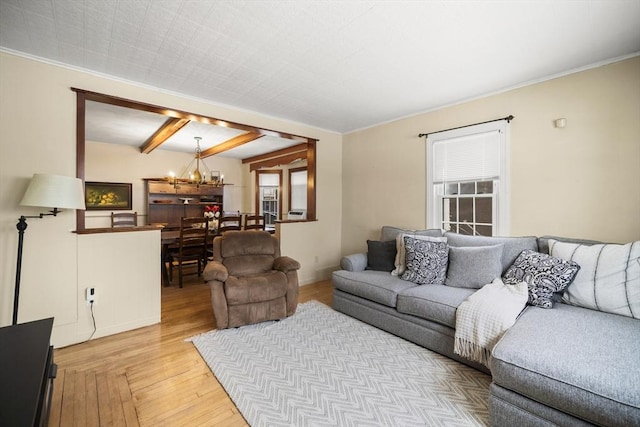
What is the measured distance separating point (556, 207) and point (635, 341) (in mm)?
1486

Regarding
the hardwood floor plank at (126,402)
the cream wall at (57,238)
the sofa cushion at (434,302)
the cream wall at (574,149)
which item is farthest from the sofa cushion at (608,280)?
the cream wall at (57,238)

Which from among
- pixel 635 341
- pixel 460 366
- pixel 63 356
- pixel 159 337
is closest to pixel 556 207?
pixel 635 341

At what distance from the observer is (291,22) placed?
75.4 inches

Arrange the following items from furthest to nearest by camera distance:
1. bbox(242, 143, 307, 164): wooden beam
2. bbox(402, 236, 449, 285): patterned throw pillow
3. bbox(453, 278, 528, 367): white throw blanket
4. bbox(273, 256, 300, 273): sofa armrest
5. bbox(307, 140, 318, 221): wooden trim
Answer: bbox(242, 143, 307, 164): wooden beam → bbox(307, 140, 318, 221): wooden trim → bbox(273, 256, 300, 273): sofa armrest → bbox(402, 236, 449, 285): patterned throw pillow → bbox(453, 278, 528, 367): white throw blanket

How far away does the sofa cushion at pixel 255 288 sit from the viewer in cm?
271

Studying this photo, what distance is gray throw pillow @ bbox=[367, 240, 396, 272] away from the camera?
3340 mm

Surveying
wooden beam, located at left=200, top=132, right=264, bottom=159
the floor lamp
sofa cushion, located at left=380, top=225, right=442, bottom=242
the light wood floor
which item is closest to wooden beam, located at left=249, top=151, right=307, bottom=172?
wooden beam, located at left=200, top=132, right=264, bottom=159

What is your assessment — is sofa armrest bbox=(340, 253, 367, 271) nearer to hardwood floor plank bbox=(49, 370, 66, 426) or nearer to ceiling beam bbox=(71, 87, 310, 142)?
ceiling beam bbox=(71, 87, 310, 142)

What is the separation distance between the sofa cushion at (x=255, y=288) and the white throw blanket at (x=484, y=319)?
5.62 ft

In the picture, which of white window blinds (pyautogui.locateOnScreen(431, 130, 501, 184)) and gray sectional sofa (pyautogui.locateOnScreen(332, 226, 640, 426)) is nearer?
gray sectional sofa (pyautogui.locateOnScreen(332, 226, 640, 426))

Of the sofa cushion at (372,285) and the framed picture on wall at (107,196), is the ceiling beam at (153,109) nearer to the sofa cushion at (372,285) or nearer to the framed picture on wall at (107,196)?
the sofa cushion at (372,285)

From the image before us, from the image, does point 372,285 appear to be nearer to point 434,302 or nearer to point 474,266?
point 434,302

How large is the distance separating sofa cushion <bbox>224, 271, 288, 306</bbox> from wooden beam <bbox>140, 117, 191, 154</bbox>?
221 centimetres

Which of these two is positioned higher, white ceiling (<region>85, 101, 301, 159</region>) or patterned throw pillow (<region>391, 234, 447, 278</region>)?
white ceiling (<region>85, 101, 301, 159</region>)
